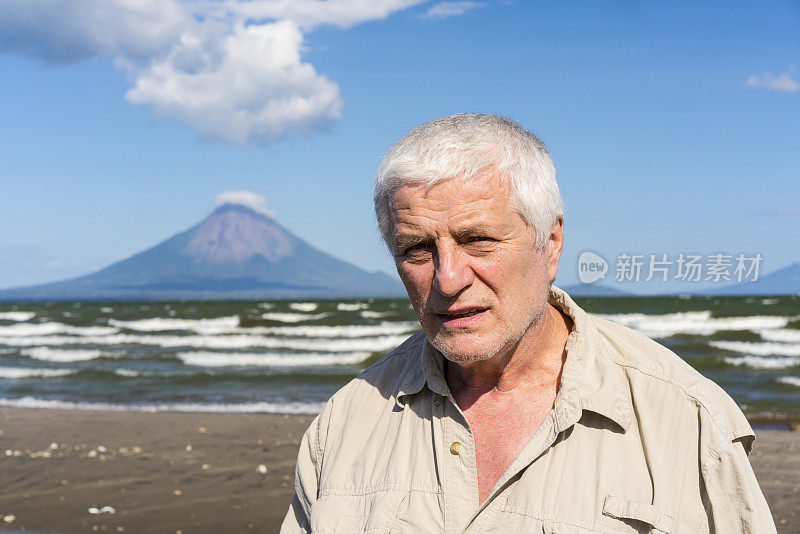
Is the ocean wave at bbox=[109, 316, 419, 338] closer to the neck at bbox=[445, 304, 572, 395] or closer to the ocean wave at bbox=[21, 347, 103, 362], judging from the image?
the ocean wave at bbox=[21, 347, 103, 362]

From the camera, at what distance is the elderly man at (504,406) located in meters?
1.62

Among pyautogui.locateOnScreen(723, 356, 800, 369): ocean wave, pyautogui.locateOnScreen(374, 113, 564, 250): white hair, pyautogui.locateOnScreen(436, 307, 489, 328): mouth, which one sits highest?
pyautogui.locateOnScreen(374, 113, 564, 250): white hair

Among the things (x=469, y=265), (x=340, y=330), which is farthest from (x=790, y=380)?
(x=340, y=330)

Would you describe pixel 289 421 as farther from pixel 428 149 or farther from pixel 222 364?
pixel 428 149

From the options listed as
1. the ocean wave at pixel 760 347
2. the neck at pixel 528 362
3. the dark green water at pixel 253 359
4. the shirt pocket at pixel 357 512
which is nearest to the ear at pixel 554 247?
the neck at pixel 528 362

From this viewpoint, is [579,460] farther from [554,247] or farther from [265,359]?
[265,359]

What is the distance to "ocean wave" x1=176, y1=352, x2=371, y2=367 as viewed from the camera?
17094mm

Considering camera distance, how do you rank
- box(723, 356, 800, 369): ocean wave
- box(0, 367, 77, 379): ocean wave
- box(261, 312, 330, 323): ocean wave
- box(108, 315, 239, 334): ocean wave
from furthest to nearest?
box(261, 312, 330, 323): ocean wave < box(108, 315, 239, 334): ocean wave < box(0, 367, 77, 379): ocean wave < box(723, 356, 800, 369): ocean wave

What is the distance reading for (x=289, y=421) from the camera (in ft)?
33.2

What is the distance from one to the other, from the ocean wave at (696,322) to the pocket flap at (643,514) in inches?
928

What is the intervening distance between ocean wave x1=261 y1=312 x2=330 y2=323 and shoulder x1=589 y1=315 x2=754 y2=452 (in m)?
27.2

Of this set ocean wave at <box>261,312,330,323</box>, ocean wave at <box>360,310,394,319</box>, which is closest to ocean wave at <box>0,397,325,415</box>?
ocean wave at <box>261,312,330,323</box>

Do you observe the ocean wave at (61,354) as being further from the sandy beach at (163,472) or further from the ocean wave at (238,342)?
the sandy beach at (163,472)

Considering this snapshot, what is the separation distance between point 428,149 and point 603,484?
852 mm
